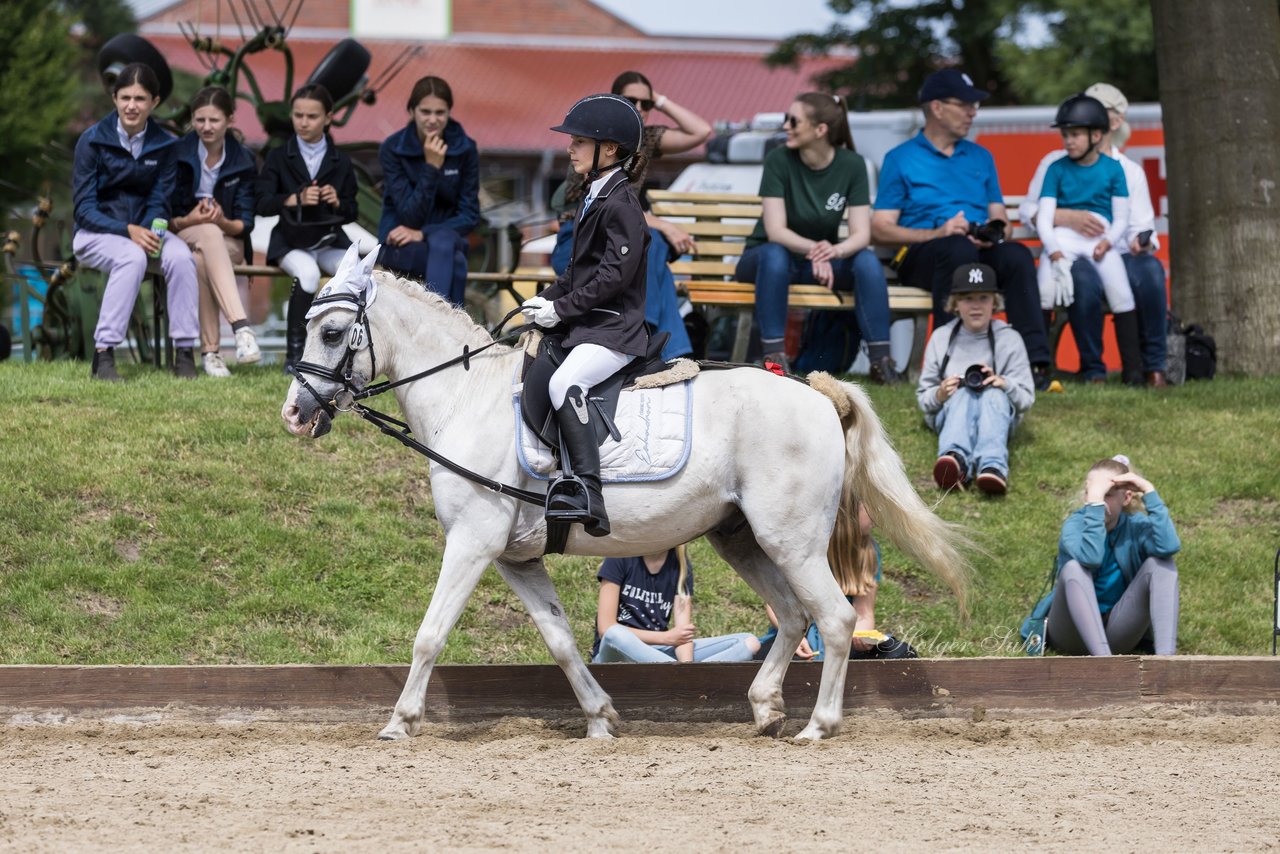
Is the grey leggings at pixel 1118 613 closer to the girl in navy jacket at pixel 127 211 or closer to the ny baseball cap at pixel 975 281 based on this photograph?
the ny baseball cap at pixel 975 281

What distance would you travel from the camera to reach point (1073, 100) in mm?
11312

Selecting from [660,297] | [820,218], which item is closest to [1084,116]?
[820,218]

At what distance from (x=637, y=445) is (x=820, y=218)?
462 cm

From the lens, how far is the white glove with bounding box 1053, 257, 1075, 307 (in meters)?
10.9

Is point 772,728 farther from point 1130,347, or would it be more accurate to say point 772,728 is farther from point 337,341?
point 1130,347

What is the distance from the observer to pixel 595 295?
627 cm

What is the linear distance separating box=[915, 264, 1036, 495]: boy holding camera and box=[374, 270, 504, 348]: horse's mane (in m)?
3.53

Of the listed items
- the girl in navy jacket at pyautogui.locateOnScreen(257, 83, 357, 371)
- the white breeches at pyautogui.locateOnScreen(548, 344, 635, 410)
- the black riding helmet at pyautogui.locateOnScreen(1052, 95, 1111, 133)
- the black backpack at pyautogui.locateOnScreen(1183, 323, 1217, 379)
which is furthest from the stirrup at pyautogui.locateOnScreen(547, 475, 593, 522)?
the black backpack at pyautogui.locateOnScreen(1183, 323, 1217, 379)

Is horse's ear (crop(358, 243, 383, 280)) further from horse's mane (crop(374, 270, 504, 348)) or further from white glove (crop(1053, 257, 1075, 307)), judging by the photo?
white glove (crop(1053, 257, 1075, 307))

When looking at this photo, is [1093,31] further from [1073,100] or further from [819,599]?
[819,599]

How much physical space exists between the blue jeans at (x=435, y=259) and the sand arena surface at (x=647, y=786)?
4.18 m

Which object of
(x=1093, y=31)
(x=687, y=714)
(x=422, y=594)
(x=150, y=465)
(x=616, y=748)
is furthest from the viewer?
(x=1093, y=31)

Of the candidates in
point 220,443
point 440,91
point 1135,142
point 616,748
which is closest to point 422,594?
point 220,443

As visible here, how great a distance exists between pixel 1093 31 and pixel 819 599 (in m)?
21.0
